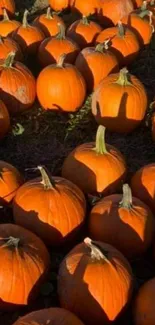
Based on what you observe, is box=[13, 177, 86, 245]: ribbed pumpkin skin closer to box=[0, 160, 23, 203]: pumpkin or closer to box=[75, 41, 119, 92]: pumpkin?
box=[0, 160, 23, 203]: pumpkin

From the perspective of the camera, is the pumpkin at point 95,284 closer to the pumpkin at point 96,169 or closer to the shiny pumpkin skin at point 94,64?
the pumpkin at point 96,169

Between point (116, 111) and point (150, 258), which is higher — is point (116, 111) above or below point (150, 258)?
above

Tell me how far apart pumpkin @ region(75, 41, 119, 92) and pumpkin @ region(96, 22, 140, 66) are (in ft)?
1.47

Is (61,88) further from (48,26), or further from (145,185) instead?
(48,26)

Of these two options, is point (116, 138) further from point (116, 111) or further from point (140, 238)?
point (140, 238)

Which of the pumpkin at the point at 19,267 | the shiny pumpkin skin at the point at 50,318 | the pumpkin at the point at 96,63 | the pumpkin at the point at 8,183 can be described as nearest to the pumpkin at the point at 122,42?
the pumpkin at the point at 96,63

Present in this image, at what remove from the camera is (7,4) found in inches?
311

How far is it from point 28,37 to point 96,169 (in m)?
2.89

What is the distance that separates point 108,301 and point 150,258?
0.88 m

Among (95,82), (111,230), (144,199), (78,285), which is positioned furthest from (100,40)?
(78,285)

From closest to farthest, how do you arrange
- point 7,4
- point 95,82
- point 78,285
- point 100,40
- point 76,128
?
point 78,285 < point 76,128 < point 95,82 < point 100,40 < point 7,4

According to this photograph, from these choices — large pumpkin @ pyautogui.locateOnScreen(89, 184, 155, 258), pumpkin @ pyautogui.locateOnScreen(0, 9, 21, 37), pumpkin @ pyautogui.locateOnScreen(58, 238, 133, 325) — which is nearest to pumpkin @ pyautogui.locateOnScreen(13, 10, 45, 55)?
pumpkin @ pyautogui.locateOnScreen(0, 9, 21, 37)

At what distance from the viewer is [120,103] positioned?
5.09m

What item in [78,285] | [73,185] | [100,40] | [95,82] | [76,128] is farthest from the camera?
[100,40]
